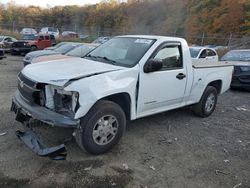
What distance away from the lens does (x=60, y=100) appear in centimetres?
418

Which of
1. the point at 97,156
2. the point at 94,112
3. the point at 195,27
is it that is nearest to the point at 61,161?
the point at 97,156

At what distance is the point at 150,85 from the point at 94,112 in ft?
4.18

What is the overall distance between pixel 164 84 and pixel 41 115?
7.53 feet

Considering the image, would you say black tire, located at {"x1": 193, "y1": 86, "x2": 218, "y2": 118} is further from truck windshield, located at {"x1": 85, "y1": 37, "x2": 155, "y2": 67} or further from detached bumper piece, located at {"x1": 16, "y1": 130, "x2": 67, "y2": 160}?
detached bumper piece, located at {"x1": 16, "y1": 130, "x2": 67, "y2": 160}

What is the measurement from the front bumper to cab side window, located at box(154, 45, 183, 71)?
2065 millimetres

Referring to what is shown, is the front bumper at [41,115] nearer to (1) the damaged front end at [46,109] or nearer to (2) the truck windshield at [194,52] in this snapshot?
(1) the damaged front end at [46,109]

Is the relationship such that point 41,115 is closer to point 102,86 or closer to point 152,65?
point 102,86

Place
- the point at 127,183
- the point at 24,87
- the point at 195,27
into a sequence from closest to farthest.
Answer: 1. the point at 127,183
2. the point at 24,87
3. the point at 195,27

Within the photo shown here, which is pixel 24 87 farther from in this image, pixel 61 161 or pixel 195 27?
pixel 195 27

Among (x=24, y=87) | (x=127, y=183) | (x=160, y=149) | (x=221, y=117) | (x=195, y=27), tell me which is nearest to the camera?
(x=127, y=183)

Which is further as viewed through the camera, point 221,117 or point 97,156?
point 221,117

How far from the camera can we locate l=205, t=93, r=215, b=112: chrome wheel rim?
268 inches

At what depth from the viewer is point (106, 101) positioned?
439 centimetres

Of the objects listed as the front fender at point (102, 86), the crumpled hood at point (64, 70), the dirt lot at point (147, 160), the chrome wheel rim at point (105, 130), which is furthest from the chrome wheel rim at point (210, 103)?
the chrome wheel rim at point (105, 130)
